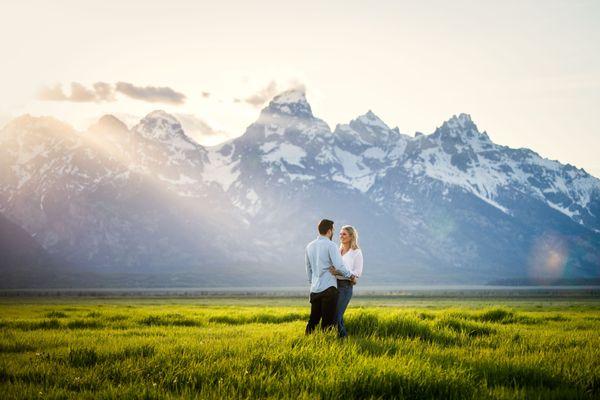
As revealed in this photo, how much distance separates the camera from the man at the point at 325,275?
1398cm

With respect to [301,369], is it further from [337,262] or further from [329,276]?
[329,276]

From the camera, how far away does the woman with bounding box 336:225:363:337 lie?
48.2ft

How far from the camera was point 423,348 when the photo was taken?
12.6 m

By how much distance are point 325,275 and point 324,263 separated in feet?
1.05

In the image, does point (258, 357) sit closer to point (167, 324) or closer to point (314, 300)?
point (314, 300)

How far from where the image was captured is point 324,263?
46.5 ft

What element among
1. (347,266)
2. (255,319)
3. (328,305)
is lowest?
(255,319)

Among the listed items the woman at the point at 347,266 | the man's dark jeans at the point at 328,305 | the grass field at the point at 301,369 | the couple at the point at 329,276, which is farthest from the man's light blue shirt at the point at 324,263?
the grass field at the point at 301,369

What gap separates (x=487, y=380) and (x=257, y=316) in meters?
18.0

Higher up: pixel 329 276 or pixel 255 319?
pixel 329 276

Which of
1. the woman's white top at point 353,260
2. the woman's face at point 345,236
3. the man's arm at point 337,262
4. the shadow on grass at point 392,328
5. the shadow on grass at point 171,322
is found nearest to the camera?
the man's arm at point 337,262

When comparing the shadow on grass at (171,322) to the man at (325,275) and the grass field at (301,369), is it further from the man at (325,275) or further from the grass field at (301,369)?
the man at (325,275)

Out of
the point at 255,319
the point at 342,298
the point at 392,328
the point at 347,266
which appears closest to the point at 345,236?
the point at 347,266

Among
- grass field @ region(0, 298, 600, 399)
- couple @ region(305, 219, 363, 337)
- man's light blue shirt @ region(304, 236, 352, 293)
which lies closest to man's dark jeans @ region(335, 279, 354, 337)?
couple @ region(305, 219, 363, 337)
